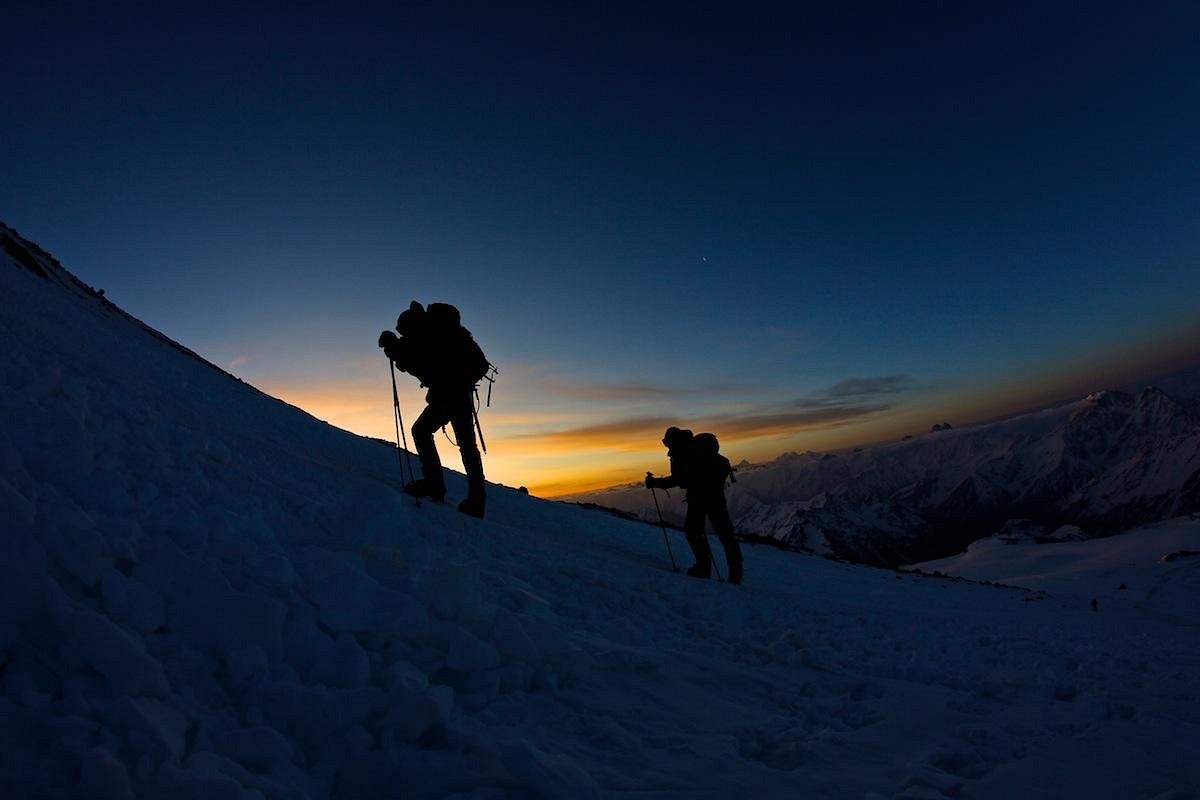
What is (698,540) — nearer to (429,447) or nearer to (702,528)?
(702,528)

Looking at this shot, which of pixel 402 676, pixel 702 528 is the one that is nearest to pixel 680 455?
pixel 702 528

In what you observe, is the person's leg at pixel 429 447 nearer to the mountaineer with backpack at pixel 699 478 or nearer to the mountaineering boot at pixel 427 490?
the mountaineering boot at pixel 427 490

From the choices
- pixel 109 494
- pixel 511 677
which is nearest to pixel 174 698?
pixel 511 677

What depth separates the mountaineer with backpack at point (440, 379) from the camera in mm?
9570

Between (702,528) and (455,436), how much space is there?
5.63 metres

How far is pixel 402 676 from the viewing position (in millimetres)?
2988

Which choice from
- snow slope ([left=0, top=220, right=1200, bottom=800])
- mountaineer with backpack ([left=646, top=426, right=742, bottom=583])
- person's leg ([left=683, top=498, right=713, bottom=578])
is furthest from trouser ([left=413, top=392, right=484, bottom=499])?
person's leg ([left=683, top=498, right=713, bottom=578])

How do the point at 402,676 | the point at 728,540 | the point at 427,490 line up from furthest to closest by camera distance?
the point at 728,540
the point at 427,490
the point at 402,676

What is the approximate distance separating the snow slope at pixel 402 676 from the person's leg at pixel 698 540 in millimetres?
4076

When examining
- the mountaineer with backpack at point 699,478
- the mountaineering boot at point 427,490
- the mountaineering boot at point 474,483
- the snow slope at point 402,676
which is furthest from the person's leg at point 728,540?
the mountaineering boot at point 427,490

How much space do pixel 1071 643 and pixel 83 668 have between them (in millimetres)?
11072

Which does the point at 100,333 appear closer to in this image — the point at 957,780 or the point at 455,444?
the point at 455,444

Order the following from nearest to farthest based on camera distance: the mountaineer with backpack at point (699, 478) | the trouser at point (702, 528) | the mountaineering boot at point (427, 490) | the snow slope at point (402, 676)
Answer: the snow slope at point (402, 676), the mountaineering boot at point (427, 490), the trouser at point (702, 528), the mountaineer with backpack at point (699, 478)

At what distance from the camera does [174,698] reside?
252cm
